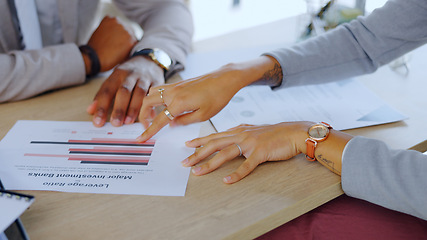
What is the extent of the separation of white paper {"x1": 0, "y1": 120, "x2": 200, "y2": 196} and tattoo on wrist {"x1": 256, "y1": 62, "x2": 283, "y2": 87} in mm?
215

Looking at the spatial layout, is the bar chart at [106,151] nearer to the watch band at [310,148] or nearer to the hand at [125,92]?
the hand at [125,92]

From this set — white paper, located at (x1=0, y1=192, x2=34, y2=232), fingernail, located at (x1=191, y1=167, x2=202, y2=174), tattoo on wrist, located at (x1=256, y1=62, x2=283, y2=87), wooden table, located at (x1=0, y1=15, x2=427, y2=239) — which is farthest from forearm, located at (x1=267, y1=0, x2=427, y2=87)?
white paper, located at (x1=0, y1=192, x2=34, y2=232)

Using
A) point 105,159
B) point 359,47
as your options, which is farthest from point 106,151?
point 359,47

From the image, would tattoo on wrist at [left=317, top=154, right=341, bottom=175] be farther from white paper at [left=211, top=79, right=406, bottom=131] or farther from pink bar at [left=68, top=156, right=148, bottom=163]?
pink bar at [left=68, top=156, right=148, bottom=163]

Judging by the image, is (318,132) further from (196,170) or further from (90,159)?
(90,159)

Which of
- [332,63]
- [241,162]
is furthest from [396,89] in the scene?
[241,162]

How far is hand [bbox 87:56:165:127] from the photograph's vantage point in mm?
854

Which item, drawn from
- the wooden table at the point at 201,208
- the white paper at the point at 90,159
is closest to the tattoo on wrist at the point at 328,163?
the wooden table at the point at 201,208

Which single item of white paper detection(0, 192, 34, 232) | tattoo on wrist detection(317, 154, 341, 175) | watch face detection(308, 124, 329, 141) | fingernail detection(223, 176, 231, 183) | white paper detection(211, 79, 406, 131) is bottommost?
white paper detection(211, 79, 406, 131)

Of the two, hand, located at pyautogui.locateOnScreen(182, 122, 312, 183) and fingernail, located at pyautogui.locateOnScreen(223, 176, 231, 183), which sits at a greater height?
hand, located at pyautogui.locateOnScreen(182, 122, 312, 183)

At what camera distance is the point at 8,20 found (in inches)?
43.5

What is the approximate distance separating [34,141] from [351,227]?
672 millimetres

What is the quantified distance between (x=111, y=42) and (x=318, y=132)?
Answer: 2.19 feet

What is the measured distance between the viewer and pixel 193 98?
2.61ft
